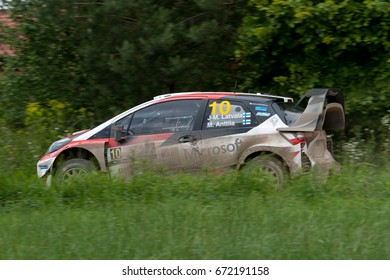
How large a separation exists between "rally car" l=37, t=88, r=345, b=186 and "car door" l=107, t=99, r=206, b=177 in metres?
0.02

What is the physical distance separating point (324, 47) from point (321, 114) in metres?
3.25

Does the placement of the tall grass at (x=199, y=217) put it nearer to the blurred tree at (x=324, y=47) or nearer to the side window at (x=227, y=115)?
the side window at (x=227, y=115)

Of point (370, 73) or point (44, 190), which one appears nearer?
point (44, 190)

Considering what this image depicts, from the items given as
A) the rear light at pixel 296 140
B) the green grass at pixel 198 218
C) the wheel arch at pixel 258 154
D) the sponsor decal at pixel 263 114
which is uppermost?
the sponsor decal at pixel 263 114

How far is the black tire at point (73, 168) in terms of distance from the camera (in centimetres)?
967

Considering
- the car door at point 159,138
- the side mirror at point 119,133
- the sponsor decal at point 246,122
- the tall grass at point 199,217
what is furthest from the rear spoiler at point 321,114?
the side mirror at point 119,133

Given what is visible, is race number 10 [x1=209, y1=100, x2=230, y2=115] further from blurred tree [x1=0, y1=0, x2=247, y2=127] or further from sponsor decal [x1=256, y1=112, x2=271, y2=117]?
blurred tree [x1=0, y1=0, x2=247, y2=127]

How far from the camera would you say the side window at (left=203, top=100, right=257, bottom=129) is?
9492 millimetres

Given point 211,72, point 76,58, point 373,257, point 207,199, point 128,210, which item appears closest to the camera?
point 373,257

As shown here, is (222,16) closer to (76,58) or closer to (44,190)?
(76,58)

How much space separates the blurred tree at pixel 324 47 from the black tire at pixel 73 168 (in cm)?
418

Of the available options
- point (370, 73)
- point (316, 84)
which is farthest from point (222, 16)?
point (370, 73)

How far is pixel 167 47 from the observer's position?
11875 millimetres

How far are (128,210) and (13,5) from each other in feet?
24.6
